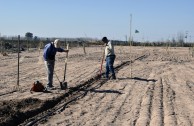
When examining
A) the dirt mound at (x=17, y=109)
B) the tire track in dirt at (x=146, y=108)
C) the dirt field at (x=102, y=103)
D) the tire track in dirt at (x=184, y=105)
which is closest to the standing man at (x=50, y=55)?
the dirt field at (x=102, y=103)

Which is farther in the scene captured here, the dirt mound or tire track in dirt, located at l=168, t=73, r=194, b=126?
tire track in dirt, located at l=168, t=73, r=194, b=126

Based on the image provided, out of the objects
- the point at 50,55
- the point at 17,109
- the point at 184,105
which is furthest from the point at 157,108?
the point at 50,55

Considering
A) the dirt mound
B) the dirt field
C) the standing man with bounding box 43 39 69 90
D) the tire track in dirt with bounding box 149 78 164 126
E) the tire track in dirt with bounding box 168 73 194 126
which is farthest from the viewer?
the standing man with bounding box 43 39 69 90

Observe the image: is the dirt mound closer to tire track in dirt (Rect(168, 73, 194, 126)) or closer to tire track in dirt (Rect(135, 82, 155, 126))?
tire track in dirt (Rect(135, 82, 155, 126))

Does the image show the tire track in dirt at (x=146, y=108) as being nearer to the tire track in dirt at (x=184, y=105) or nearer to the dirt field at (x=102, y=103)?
the dirt field at (x=102, y=103)

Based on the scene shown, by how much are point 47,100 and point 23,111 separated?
1.58m

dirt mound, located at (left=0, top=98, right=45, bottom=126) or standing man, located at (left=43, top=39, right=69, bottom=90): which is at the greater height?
standing man, located at (left=43, top=39, right=69, bottom=90)

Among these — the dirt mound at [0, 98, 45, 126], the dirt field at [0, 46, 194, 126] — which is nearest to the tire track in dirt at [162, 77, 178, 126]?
the dirt field at [0, 46, 194, 126]

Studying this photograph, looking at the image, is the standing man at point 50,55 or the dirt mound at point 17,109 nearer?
the dirt mound at point 17,109

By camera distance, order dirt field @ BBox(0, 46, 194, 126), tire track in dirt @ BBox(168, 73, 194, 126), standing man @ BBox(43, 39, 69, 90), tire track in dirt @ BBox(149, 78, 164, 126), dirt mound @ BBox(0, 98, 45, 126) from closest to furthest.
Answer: dirt mound @ BBox(0, 98, 45, 126)
tire track in dirt @ BBox(149, 78, 164, 126)
dirt field @ BBox(0, 46, 194, 126)
tire track in dirt @ BBox(168, 73, 194, 126)
standing man @ BBox(43, 39, 69, 90)

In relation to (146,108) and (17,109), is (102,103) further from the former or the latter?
(17,109)

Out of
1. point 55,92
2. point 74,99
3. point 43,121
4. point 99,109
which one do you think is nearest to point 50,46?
point 55,92

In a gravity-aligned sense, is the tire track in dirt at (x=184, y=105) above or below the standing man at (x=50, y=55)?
below

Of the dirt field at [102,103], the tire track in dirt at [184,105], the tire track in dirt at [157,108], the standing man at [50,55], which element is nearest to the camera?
the tire track in dirt at [157,108]
